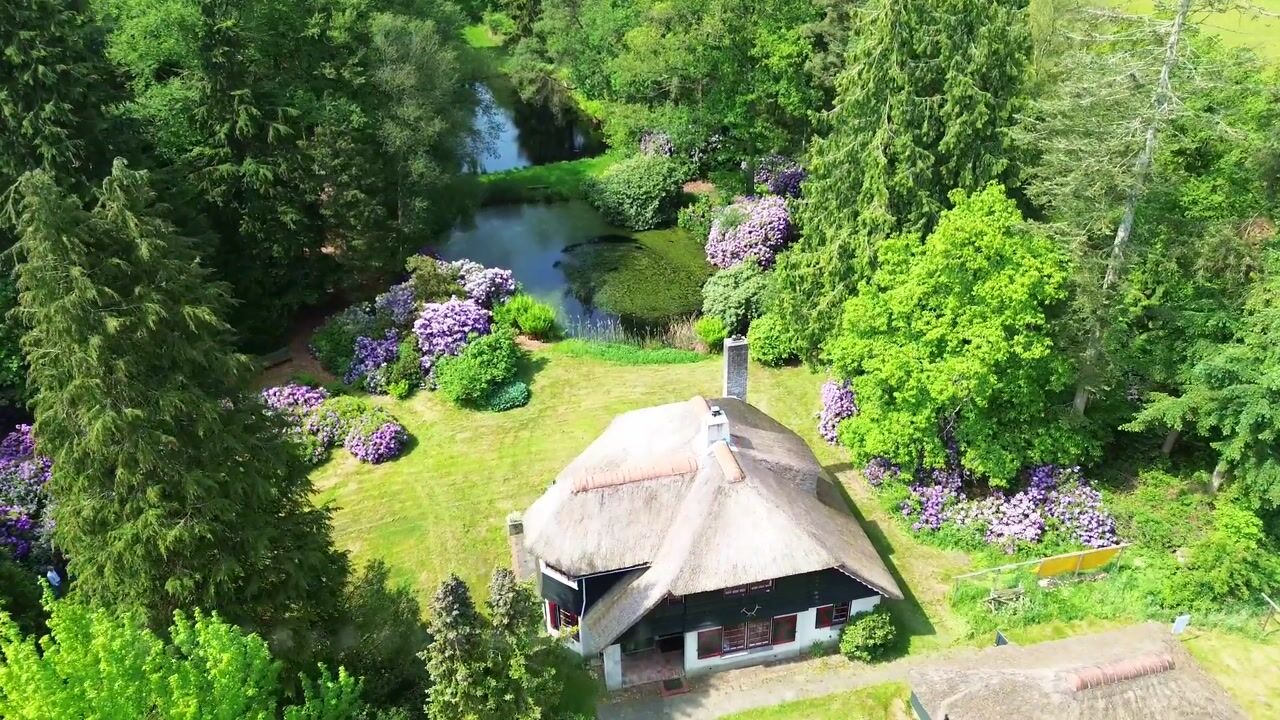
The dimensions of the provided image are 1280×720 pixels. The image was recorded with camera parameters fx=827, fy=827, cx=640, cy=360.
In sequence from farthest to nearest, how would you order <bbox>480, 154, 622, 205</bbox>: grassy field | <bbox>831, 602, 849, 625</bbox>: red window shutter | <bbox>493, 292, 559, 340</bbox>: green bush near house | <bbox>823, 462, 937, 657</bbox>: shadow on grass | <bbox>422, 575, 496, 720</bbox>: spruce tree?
<bbox>480, 154, 622, 205</bbox>: grassy field → <bbox>493, 292, 559, 340</bbox>: green bush near house → <bbox>823, 462, 937, 657</bbox>: shadow on grass → <bbox>831, 602, 849, 625</bbox>: red window shutter → <bbox>422, 575, 496, 720</bbox>: spruce tree

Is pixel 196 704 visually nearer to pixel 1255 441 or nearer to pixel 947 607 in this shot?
pixel 947 607

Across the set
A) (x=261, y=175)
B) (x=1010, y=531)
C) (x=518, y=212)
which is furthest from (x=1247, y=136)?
(x=518, y=212)

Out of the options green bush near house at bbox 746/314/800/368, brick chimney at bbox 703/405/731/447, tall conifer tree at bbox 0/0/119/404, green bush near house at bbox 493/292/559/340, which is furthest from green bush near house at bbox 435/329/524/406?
tall conifer tree at bbox 0/0/119/404

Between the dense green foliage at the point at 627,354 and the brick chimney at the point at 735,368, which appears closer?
the brick chimney at the point at 735,368

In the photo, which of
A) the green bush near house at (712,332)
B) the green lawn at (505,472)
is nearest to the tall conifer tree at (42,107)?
the green lawn at (505,472)

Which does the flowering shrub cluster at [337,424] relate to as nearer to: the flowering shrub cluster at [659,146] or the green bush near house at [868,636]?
the green bush near house at [868,636]

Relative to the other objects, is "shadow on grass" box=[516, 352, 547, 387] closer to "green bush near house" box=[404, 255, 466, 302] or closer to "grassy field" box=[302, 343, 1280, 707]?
"grassy field" box=[302, 343, 1280, 707]
